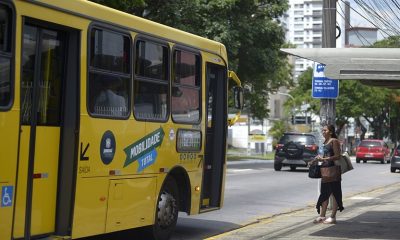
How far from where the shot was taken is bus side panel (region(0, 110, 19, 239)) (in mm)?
6352

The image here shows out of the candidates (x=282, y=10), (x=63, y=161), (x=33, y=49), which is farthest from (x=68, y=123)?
(x=282, y=10)

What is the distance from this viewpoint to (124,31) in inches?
332

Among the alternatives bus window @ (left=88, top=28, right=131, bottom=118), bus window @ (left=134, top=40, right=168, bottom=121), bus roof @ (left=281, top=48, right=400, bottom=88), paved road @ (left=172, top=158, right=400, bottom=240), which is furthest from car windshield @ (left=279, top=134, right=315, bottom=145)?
bus window @ (left=88, top=28, right=131, bottom=118)

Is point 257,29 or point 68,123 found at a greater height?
point 257,29

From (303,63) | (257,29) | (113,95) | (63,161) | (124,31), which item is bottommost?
(63,161)

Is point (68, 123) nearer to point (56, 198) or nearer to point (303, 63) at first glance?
point (56, 198)

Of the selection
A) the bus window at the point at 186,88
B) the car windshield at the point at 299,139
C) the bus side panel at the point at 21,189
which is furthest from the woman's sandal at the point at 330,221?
the car windshield at the point at 299,139

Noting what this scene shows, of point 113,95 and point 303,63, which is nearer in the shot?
point 113,95

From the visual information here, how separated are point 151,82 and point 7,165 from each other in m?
3.03

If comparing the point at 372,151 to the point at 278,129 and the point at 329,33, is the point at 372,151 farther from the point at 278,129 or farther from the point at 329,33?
the point at 278,129

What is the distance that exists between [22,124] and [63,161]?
2.69 feet

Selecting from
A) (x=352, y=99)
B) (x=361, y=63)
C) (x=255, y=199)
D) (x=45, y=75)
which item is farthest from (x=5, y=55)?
(x=352, y=99)

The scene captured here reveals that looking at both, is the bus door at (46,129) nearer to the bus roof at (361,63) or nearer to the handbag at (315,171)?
the bus roof at (361,63)

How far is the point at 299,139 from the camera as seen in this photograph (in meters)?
31.0
